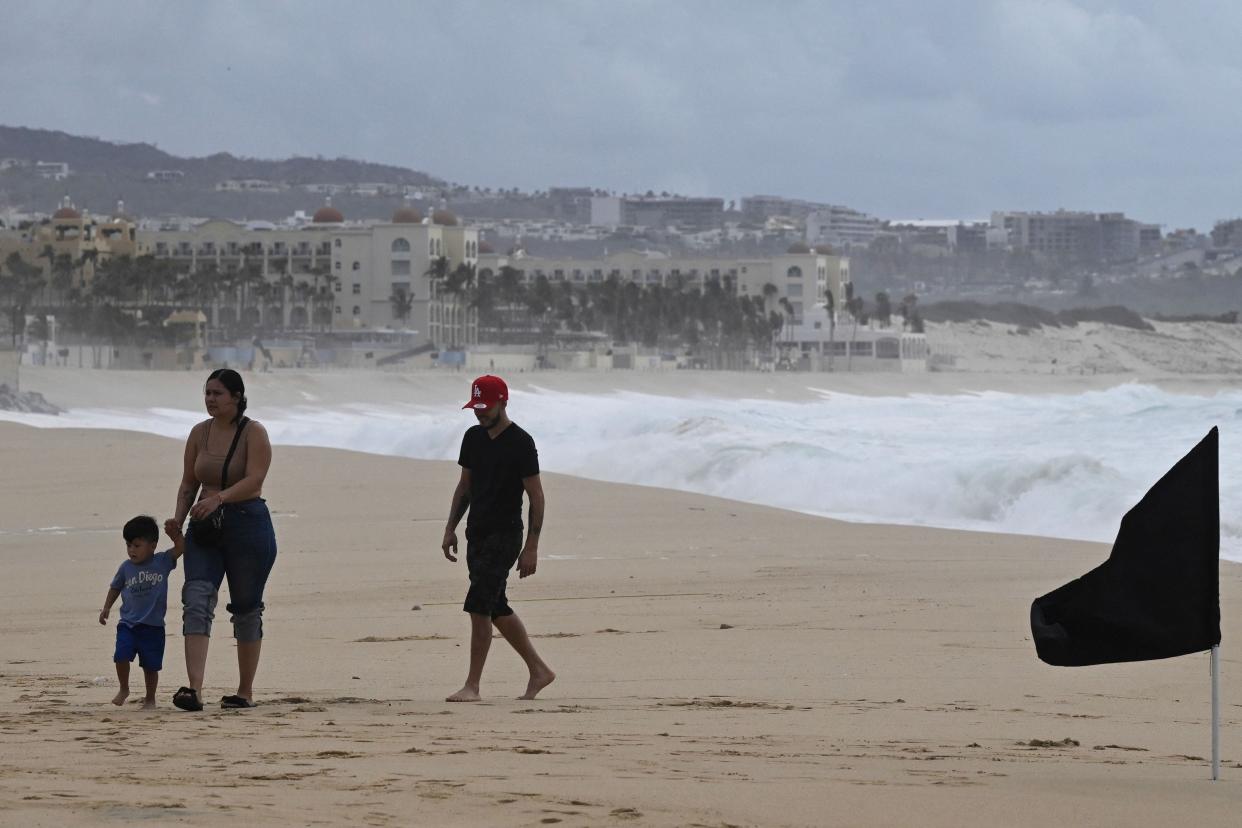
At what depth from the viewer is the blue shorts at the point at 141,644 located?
22.8 ft

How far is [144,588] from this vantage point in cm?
694

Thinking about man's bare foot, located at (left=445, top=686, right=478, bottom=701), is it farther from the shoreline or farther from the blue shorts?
the shoreline

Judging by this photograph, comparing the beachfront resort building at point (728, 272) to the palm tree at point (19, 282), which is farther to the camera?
the beachfront resort building at point (728, 272)

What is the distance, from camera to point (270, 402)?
58188 millimetres

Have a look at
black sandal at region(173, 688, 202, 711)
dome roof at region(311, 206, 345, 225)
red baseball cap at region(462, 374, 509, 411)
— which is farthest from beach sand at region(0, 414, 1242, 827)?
dome roof at region(311, 206, 345, 225)

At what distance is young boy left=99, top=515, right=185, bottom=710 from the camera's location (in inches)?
272

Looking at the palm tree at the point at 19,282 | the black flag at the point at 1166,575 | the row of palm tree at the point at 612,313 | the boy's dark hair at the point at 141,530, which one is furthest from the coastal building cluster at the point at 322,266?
the black flag at the point at 1166,575

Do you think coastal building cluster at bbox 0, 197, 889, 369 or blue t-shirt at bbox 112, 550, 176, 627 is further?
coastal building cluster at bbox 0, 197, 889, 369

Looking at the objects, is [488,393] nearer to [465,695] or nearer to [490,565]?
[490,565]

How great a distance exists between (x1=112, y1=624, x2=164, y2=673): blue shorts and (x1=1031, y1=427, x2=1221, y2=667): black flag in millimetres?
3681

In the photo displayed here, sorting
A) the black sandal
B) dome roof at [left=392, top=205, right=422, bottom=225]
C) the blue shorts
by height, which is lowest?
the black sandal

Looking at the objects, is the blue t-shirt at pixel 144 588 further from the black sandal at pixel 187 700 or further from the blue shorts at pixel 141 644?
the black sandal at pixel 187 700

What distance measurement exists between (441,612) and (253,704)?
130 inches

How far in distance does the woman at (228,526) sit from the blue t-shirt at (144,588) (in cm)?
10
